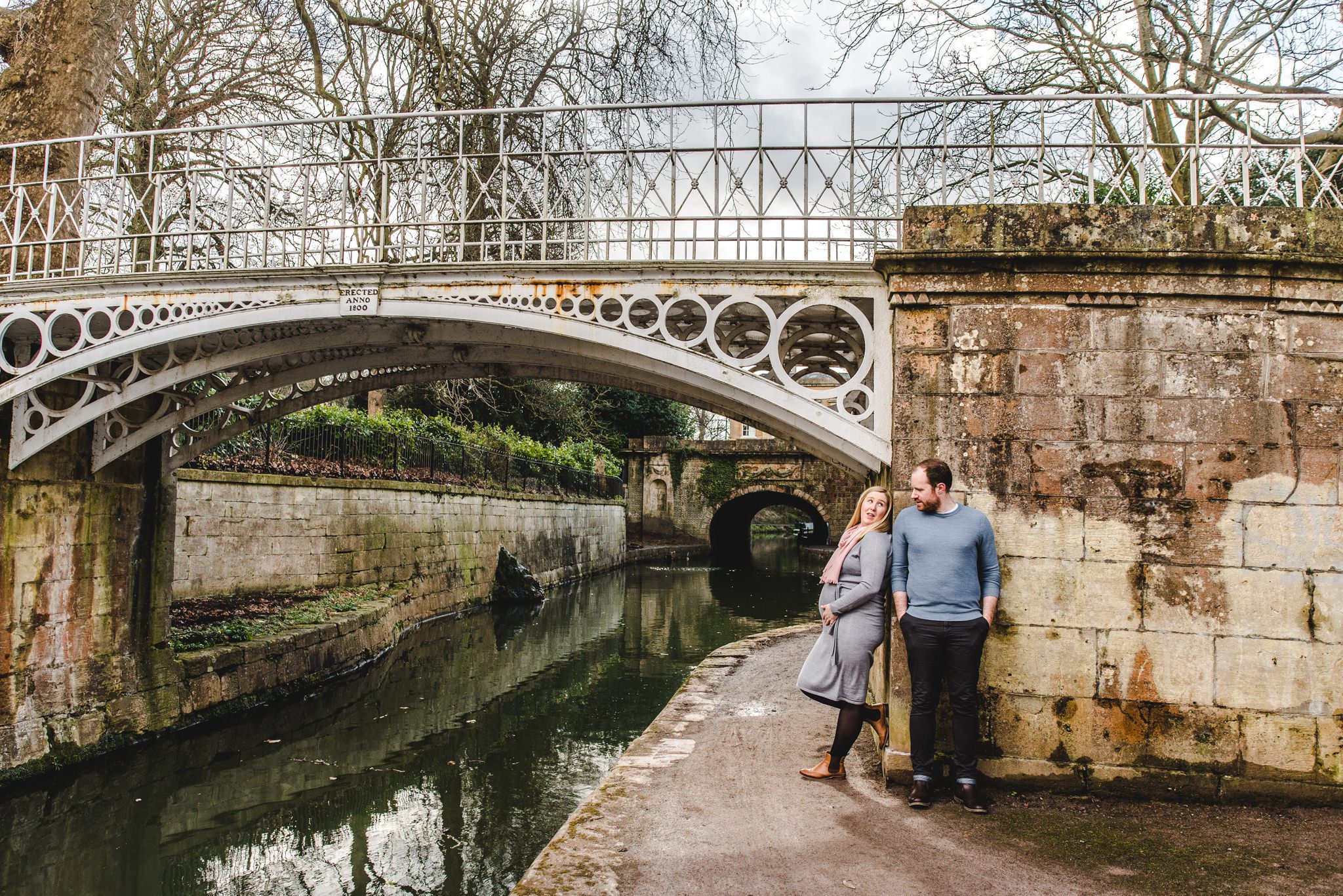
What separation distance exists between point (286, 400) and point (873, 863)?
245 inches

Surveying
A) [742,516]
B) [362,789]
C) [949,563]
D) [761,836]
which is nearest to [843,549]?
[949,563]

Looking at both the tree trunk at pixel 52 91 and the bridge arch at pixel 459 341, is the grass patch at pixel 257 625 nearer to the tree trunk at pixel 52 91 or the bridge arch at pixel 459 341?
the bridge arch at pixel 459 341

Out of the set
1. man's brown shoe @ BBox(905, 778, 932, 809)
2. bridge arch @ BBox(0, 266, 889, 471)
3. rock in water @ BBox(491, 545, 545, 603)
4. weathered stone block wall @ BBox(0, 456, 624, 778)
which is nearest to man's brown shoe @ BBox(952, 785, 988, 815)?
man's brown shoe @ BBox(905, 778, 932, 809)

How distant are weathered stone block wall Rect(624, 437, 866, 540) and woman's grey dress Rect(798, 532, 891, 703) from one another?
24790mm

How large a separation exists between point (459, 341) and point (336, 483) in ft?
21.9

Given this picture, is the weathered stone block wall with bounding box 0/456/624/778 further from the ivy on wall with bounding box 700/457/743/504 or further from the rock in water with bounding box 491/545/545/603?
the ivy on wall with bounding box 700/457/743/504

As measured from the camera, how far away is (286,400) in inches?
299

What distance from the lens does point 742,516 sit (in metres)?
35.8

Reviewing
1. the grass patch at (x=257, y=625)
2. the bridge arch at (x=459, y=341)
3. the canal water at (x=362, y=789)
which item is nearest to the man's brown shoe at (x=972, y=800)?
the bridge arch at (x=459, y=341)

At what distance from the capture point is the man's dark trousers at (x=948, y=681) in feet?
13.1

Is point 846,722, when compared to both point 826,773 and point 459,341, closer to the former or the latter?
point 826,773

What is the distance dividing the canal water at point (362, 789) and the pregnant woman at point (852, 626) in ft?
6.52

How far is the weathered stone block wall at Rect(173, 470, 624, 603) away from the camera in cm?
978

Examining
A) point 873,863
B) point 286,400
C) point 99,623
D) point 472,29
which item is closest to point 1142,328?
point 873,863
